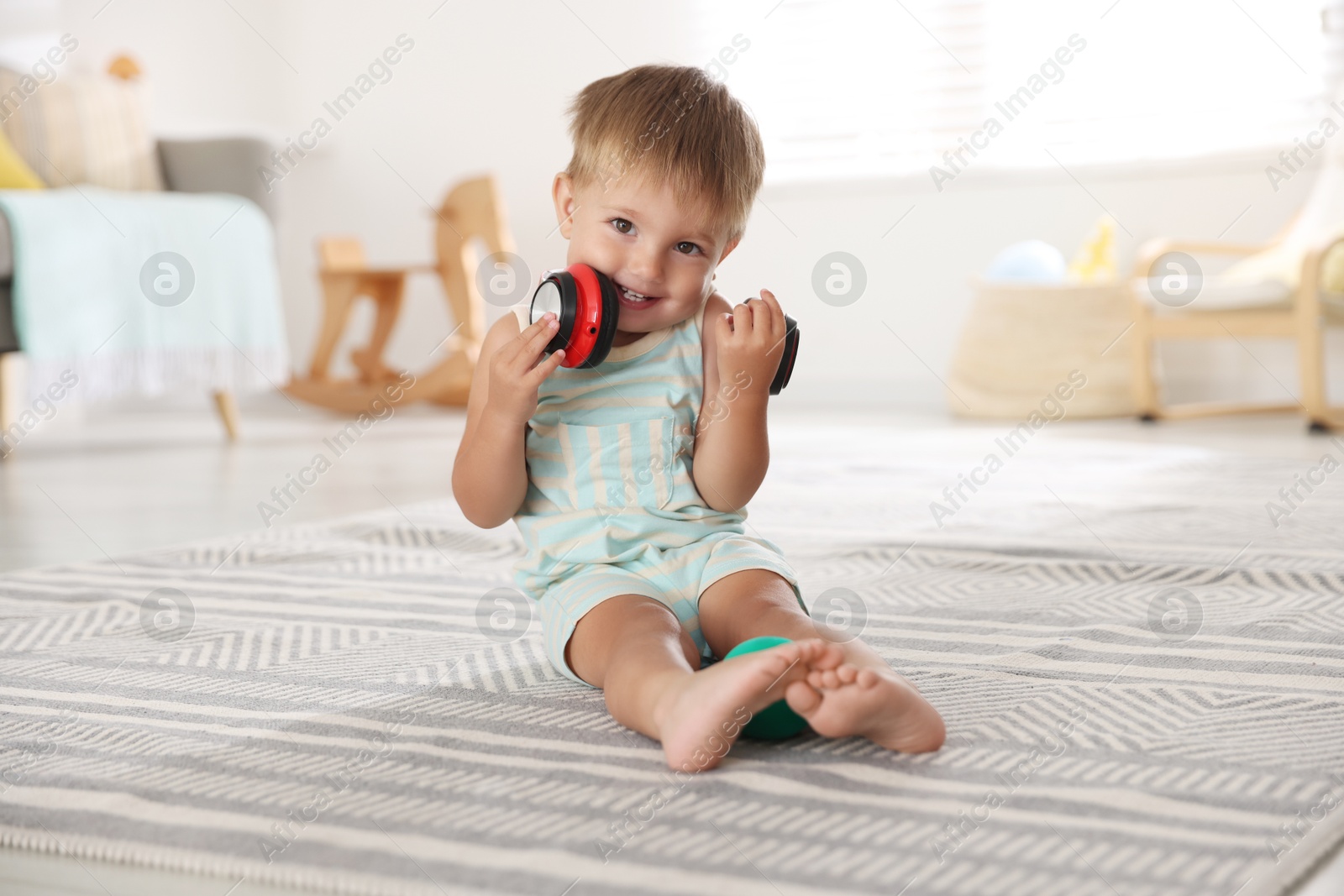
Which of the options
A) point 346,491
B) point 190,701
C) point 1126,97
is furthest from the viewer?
point 1126,97

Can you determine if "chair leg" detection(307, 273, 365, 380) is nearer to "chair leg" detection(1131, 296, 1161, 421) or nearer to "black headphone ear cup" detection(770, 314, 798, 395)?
"chair leg" detection(1131, 296, 1161, 421)

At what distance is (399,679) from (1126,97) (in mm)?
2932

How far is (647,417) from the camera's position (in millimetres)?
923

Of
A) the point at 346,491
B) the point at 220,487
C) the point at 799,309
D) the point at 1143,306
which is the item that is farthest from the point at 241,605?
the point at 799,309

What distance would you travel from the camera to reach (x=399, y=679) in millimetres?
886

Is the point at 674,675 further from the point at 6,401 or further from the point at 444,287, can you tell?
the point at 444,287

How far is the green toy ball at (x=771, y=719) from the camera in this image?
2.29 feet

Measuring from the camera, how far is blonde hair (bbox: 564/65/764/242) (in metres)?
0.85

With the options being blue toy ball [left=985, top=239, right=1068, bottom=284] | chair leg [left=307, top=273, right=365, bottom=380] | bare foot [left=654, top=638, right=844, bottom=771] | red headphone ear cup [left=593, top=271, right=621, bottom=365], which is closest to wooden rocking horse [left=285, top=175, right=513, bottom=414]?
chair leg [left=307, top=273, right=365, bottom=380]

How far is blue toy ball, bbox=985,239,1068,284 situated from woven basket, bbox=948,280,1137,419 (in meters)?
0.09

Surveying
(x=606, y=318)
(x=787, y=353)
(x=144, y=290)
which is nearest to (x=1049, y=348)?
(x=144, y=290)

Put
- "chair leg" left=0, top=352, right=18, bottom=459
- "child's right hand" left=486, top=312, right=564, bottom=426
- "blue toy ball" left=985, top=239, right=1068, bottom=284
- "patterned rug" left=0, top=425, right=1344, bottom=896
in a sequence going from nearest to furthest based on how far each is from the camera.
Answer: "patterned rug" left=0, top=425, right=1344, bottom=896 → "child's right hand" left=486, top=312, right=564, bottom=426 → "chair leg" left=0, top=352, right=18, bottom=459 → "blue toy ball" left=985, top=239, right=1068, bottom=284

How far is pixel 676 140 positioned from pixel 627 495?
253mm

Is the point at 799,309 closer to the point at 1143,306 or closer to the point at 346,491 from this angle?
the point at 1143,306
